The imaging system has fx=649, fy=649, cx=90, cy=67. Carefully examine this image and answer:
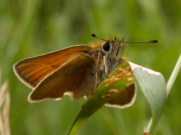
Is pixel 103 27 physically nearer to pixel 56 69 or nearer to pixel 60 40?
pixel 60 40

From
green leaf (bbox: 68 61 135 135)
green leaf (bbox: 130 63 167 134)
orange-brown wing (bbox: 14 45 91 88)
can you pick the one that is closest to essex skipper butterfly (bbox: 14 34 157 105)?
orange-brown wing (bbox: 14 45 91 88)

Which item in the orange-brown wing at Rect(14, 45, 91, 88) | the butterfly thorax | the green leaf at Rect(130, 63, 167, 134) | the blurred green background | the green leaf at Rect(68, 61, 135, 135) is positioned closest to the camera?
the green leaf at Rect(130, 63, 167, 134)

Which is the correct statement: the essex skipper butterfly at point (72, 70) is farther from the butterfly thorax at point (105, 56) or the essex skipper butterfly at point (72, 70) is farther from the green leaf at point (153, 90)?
the green leaf at point (153, 90)

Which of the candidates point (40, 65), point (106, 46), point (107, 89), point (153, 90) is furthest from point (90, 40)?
point (153, 90)

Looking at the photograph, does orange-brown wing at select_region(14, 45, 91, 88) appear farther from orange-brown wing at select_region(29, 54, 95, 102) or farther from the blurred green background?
the blurred green background

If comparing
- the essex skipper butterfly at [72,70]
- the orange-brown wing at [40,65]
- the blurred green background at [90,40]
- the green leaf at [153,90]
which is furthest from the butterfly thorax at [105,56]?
the green leaf at [153,90]

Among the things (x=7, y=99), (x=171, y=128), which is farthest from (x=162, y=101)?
(x=171, y=128)
